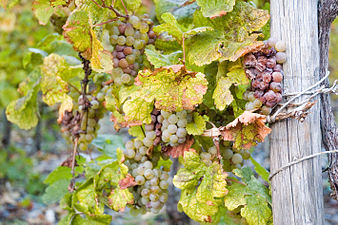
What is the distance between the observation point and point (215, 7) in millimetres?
835

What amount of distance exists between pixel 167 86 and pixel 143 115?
115 millimetres

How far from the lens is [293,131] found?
83cm

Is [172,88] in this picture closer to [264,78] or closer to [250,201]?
[264,78]

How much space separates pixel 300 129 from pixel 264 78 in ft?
0.50

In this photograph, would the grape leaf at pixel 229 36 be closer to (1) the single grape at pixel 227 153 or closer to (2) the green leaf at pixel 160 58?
(2) the green leaf at pixel 160 58

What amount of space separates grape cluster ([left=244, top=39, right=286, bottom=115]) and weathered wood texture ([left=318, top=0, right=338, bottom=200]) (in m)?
0.14

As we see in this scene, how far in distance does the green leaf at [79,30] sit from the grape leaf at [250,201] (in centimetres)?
52

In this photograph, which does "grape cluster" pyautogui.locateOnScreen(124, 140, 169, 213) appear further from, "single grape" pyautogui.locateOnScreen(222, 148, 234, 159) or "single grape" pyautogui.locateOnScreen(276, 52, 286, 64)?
"single grape" pyautogui.locateOnScreen(276, 52, 286, 64)

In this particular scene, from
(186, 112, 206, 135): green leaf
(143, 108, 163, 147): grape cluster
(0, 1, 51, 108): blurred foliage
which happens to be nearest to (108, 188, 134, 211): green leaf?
(143, 108, 163, 147): grape cluster

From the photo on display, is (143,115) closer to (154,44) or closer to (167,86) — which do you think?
(167,86)

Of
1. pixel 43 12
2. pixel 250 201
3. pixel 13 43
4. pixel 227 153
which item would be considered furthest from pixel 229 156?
pixel 13 43

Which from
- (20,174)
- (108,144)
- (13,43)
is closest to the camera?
(108,144)

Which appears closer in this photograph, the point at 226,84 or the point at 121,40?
the point at 226,84

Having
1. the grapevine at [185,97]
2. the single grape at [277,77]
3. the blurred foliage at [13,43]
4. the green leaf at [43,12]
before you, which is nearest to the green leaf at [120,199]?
the grapevine at [185,97]
